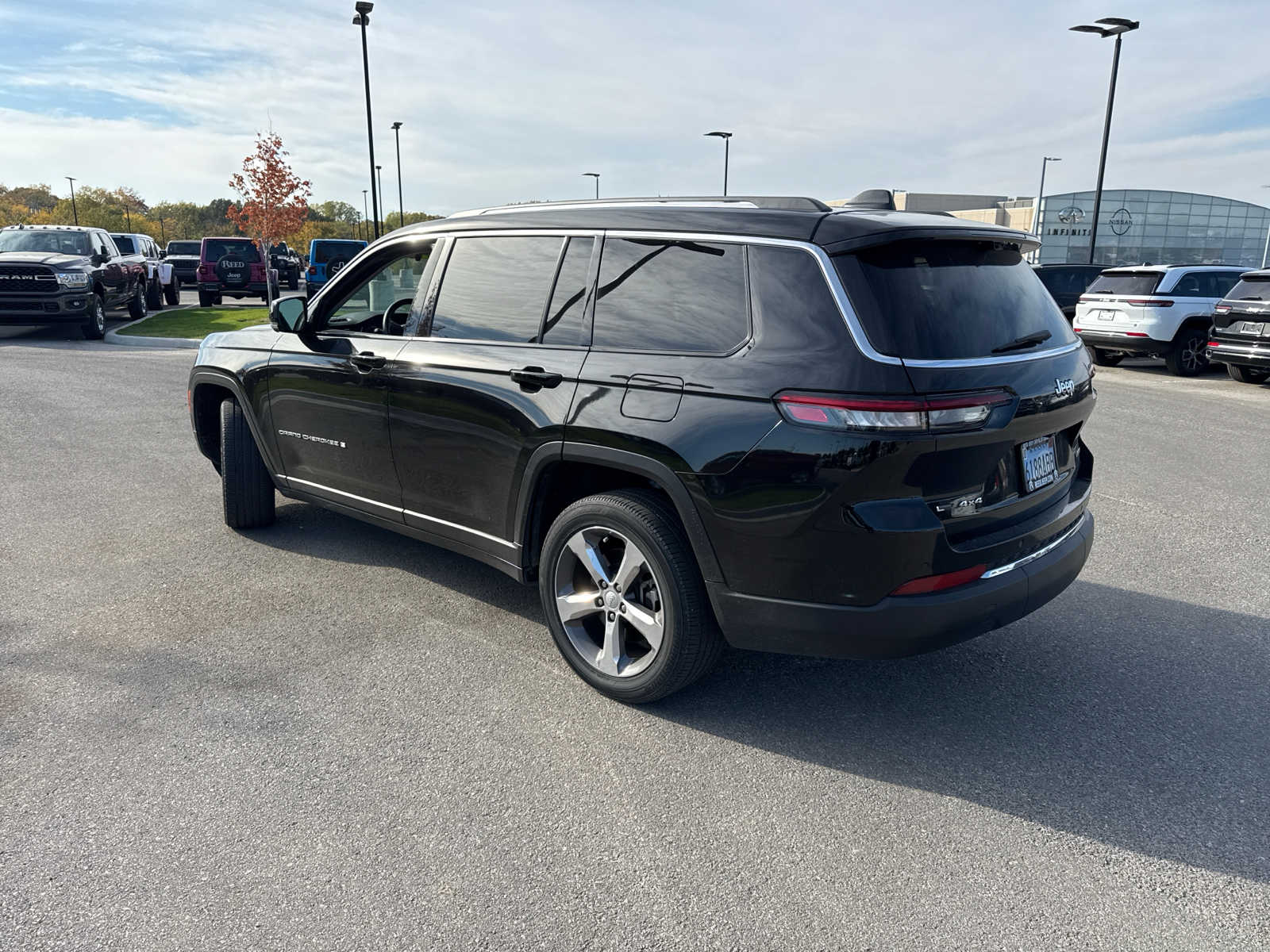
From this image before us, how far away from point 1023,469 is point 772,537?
0.95 meters

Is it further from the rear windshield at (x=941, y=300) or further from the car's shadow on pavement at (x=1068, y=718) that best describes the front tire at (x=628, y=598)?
the rear windshield at (x=941, y=300)

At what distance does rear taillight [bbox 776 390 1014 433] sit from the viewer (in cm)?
283


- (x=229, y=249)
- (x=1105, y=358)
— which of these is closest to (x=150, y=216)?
(x=229, y=249)

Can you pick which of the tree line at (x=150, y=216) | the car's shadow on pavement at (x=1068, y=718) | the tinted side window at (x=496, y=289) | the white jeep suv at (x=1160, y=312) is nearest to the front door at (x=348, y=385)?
the tinted side window at (x=496, y=289)

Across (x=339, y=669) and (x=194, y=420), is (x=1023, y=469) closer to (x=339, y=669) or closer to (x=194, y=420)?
(x=339, y=669)

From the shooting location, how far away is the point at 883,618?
9.69 feet

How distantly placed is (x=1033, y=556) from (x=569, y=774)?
5.94 feet

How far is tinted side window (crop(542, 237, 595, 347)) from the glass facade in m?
60.1

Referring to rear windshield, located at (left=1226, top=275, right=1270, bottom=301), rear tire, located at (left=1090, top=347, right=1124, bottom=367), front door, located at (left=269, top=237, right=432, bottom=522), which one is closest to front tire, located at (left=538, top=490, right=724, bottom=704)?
front door, located at (left=269, top=237, right=432, bottom=522)

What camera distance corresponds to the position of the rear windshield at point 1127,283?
1412 cm

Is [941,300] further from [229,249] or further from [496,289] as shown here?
[229,249]

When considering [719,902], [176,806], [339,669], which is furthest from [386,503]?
[719,902]

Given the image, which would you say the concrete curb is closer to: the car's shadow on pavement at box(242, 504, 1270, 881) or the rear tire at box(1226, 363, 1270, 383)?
the car's shadow on pavement at box(242, 504, 1270, 881)

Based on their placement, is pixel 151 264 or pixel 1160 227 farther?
pixel 1160 227
